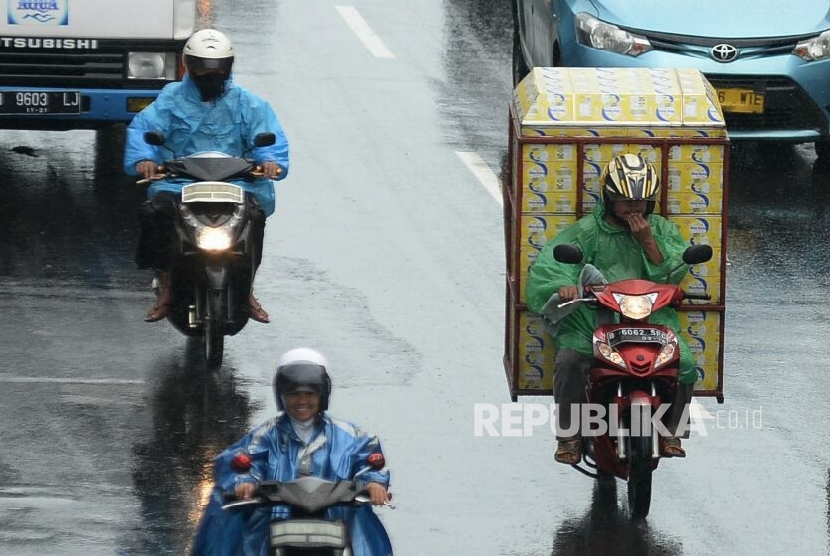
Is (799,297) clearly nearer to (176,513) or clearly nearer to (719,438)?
(719,438)

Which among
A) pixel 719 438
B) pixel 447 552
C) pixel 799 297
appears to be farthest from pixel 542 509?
pixel 799 297

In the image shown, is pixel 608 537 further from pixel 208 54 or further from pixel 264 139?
pixel 208 54

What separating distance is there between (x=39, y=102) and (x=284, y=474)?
7913 millimetres

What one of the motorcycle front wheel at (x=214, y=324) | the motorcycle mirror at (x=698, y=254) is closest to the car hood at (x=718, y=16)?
the motorcycle front wheel at (x=214, y=324)

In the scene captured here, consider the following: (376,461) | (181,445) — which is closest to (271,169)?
(181,445)

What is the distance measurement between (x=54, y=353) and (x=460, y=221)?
12.7 ft

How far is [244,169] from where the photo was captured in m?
11.8

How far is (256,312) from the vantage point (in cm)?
1206

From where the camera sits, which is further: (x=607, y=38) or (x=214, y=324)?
(x=607, y=38)

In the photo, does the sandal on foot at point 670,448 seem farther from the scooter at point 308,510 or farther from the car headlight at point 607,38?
the car headlight at point 607,38

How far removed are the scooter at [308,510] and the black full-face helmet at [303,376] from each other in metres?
0.36

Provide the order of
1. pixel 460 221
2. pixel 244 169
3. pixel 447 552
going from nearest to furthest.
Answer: pixel 447 552, pixel 244 169, pixel 460 221

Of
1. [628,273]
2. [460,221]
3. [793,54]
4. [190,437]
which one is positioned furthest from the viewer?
[793,54]

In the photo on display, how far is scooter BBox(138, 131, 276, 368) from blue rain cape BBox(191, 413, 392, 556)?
3962 millimetres
